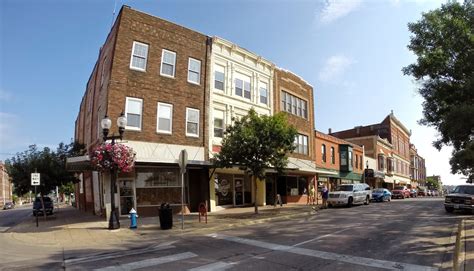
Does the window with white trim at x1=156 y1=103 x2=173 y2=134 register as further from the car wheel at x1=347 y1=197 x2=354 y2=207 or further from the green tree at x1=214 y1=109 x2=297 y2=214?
the car wheel at x1=347 y1=197 x2=354 y2=207

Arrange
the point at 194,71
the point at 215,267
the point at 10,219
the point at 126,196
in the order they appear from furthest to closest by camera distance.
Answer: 1. the point at 10,219
2. the point at 194,71
3. the point at 126,196
4. the point at 215,267

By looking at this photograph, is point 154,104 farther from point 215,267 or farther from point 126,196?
point 215,267

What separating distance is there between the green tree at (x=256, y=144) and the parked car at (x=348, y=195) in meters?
9.38

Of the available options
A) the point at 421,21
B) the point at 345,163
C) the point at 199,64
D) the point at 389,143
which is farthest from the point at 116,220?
the point at 389,143

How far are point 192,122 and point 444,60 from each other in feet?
44.2

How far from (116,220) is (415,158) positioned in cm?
9474

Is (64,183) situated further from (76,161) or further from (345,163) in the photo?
(345,163)

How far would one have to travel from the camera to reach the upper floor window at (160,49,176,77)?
22.7m

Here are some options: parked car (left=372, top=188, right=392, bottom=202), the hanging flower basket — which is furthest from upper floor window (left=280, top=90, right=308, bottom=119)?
the hanging flower basket

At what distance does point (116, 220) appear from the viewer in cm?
1667

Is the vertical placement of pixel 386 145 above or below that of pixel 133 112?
above

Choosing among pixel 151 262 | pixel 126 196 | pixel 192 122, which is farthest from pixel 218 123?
pixel 151 262

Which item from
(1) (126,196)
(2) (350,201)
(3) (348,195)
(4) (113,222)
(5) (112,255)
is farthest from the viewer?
(2) (350,201)

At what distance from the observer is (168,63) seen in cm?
2294
